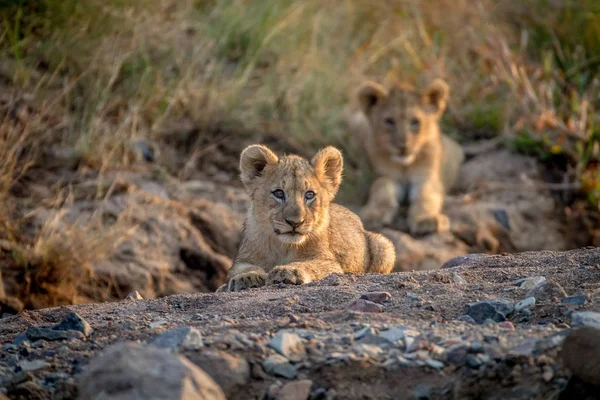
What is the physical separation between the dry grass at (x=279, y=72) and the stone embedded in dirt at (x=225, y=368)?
449cm

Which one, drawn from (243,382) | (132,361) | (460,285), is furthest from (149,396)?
(460,285)

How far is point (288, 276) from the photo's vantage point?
623 cm

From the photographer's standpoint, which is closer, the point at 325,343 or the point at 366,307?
the point at 325,343

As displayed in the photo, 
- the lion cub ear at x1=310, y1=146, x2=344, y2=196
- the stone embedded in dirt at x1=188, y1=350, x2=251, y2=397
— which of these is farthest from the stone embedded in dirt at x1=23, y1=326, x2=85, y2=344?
the lion cub ear at x1=310, y1=146, x2=344, y2=196

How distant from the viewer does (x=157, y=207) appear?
948 centimetres

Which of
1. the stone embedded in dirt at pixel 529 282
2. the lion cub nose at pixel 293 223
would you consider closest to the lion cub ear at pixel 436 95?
the lion cub nose at pixel 293 223

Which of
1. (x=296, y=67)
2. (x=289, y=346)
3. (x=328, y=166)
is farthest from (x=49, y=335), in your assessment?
(x=296, y=67)

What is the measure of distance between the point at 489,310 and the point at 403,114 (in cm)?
643

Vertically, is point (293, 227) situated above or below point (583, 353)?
below

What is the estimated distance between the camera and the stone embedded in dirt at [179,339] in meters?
4.21

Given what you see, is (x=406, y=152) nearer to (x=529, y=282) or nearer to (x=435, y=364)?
(x=529, y=282)

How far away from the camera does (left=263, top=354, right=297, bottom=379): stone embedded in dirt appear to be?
13.4 feet

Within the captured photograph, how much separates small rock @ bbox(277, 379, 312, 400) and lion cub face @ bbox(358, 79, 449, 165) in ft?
23.9

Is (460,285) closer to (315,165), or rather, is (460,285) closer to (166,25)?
(315,165)
